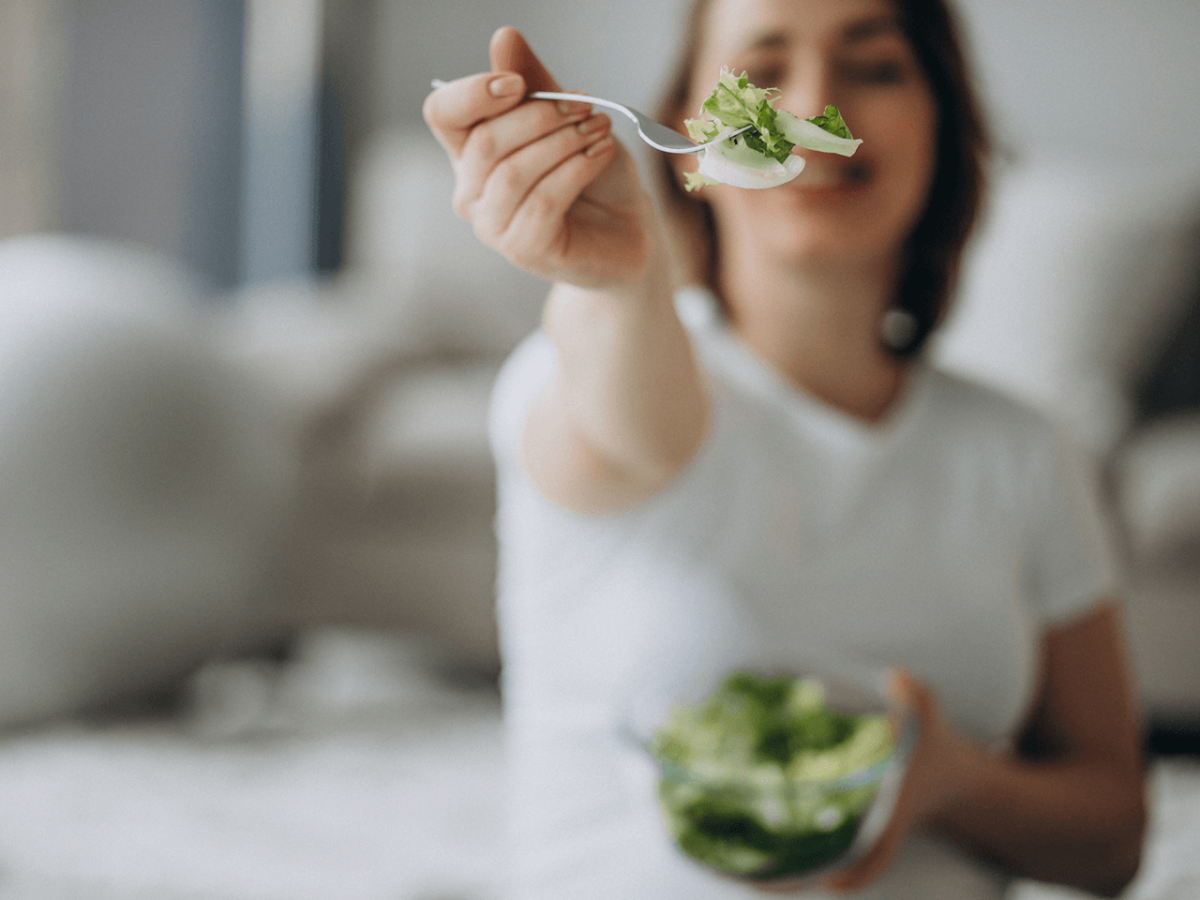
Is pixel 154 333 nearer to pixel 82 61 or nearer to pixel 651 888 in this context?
pixel 651 888

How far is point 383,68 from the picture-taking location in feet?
11.0

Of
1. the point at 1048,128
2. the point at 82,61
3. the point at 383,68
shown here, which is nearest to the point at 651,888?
the point at 1048,128

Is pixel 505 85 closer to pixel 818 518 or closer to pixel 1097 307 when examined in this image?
pixel 818 518

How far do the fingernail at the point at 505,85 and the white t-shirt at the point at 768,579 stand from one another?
289mm

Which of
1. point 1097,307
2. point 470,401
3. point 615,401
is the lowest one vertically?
point 470,401

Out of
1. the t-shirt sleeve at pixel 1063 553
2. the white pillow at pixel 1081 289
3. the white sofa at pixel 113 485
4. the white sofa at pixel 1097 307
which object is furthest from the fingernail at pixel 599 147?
the white pillow at pixel 1081 289

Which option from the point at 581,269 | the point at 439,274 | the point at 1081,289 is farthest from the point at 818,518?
the point at 439,274

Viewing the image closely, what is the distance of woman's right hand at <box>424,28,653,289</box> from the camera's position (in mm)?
416

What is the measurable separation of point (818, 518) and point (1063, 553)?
0.20m

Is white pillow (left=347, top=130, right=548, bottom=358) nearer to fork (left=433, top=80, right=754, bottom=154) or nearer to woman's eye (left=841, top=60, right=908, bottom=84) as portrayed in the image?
woman's eye (left=841, top=60, right=908, bottom=84)

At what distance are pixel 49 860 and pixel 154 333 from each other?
2.22 feet

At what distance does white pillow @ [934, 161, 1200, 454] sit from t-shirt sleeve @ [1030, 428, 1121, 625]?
1.10 meters

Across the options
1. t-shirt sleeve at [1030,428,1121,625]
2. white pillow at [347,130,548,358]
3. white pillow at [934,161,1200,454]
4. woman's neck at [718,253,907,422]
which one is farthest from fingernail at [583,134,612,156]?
white pillow at [347,130,548,358]

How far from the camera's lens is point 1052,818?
2.41 feet
